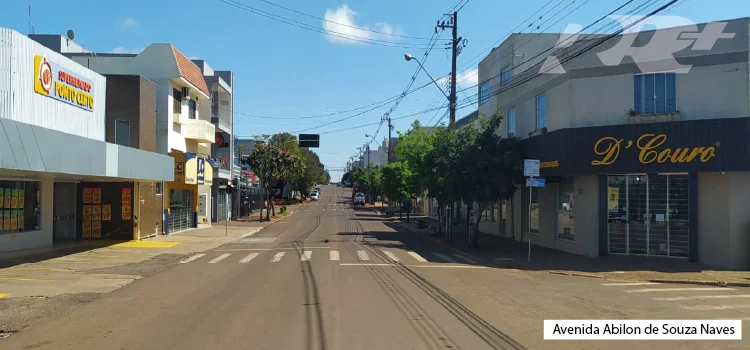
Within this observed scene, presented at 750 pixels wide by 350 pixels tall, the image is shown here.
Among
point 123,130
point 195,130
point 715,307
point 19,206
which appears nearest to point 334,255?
point 19,206

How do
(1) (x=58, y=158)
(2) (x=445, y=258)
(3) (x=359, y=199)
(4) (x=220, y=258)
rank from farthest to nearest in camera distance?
(3) (x=359, y=199)
(2) (x=445, y=258)
(4) (x=220, y=258)
(1) (x=58, y=158)

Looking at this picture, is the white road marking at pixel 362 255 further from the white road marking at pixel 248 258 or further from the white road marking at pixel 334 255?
the white road marking at pixel 248 258

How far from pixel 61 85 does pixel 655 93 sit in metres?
21.3

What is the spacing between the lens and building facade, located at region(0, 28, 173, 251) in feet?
52.7

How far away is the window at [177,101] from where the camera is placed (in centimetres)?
3319

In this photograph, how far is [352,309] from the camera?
1081 cm

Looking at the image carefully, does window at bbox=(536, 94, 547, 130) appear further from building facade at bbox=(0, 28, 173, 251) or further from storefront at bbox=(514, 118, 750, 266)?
building facade at bbox=(0, 28, 173, 251)

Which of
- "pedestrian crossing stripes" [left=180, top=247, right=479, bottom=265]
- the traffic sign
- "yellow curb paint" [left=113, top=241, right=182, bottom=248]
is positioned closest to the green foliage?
"yellow curb paint" [left=113, top=241, right=182, bottom=248]

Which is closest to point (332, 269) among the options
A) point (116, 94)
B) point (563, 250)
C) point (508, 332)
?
point (508, 332)

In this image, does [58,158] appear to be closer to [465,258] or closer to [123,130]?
[123,130]

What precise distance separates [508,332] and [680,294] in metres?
6.67

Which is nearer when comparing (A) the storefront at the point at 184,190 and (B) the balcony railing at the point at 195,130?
(A) the storefront at the point at 184,190

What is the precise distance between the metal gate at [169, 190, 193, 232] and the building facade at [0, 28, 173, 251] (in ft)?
19.0

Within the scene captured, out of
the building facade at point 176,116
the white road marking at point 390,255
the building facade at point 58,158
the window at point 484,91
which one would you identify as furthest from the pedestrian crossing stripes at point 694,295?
the building facade at point 176,116
